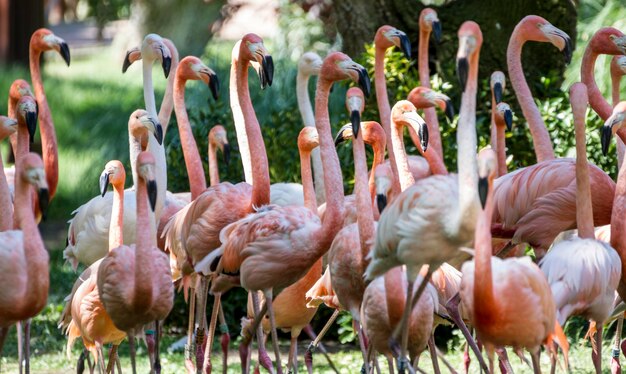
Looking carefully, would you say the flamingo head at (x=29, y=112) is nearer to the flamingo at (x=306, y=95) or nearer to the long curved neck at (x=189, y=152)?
the long curved neck at (x=189, y=152)

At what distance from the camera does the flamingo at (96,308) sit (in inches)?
200

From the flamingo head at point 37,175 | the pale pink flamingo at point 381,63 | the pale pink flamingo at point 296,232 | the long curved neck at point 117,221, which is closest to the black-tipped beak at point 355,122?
the pale pink flamingo at point 296,232

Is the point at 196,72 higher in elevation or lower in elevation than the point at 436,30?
lower

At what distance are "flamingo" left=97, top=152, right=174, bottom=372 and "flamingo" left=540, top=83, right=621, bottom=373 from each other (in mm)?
1665

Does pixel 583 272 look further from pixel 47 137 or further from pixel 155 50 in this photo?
pixel 47 137

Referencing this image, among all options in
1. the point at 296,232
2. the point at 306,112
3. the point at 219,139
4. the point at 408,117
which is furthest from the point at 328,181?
the point at 219,139

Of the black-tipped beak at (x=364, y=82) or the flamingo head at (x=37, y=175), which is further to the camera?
the black-tipped beak at (x=364, y=82)

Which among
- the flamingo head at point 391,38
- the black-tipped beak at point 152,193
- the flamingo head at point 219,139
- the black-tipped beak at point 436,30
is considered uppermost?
the black-tipped beak at point 436,30

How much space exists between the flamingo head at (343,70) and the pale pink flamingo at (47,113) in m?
1.95

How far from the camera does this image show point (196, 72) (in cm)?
589

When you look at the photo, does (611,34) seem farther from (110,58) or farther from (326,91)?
(110,58)

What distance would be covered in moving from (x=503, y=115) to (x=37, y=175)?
7.88 ft

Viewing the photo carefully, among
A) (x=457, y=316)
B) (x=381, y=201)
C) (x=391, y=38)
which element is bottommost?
(x=457, y=316)

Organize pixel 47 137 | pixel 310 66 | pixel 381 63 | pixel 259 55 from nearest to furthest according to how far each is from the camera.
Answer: pixel 259 55
pixel 381 63
pixel 310 66
pixel 47 137
